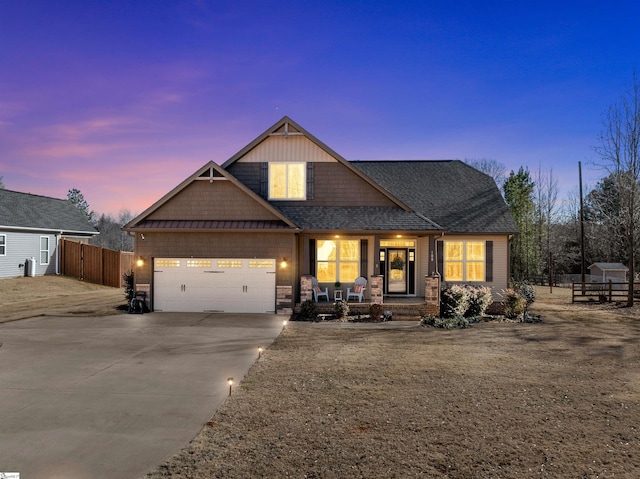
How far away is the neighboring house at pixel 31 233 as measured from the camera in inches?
931

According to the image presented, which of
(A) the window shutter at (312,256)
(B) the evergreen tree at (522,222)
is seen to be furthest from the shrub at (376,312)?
(B) the evergreen tree at (522,222)

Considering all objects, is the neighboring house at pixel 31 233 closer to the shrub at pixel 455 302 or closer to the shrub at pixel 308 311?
the shrub at pixel 308 311

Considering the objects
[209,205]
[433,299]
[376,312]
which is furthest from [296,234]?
[433,299]

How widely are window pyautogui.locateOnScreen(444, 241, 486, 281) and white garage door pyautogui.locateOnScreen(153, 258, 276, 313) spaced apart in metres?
7.88

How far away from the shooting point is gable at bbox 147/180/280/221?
15094 mm

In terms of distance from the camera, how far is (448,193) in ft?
63.0

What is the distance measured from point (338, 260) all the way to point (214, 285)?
525 cm

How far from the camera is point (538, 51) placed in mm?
18906

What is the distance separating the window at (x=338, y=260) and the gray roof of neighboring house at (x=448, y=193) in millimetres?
4027


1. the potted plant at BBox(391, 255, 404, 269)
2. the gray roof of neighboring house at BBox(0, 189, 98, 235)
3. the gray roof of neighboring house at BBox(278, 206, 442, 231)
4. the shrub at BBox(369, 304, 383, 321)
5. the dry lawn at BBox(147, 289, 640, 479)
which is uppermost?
the gray roof of neighboring house at BBox(0, 189, 98, 235)

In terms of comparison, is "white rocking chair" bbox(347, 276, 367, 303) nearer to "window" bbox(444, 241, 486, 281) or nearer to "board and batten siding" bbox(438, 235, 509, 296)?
"window" bbox(444, 241, 486, 281)

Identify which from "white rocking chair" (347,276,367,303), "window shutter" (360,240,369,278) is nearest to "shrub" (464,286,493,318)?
"white rocking chair" (347,276,367,303)

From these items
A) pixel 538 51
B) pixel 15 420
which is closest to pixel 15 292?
pixel 15 420

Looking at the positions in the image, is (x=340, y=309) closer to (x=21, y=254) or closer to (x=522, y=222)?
(x=21, y=254)
